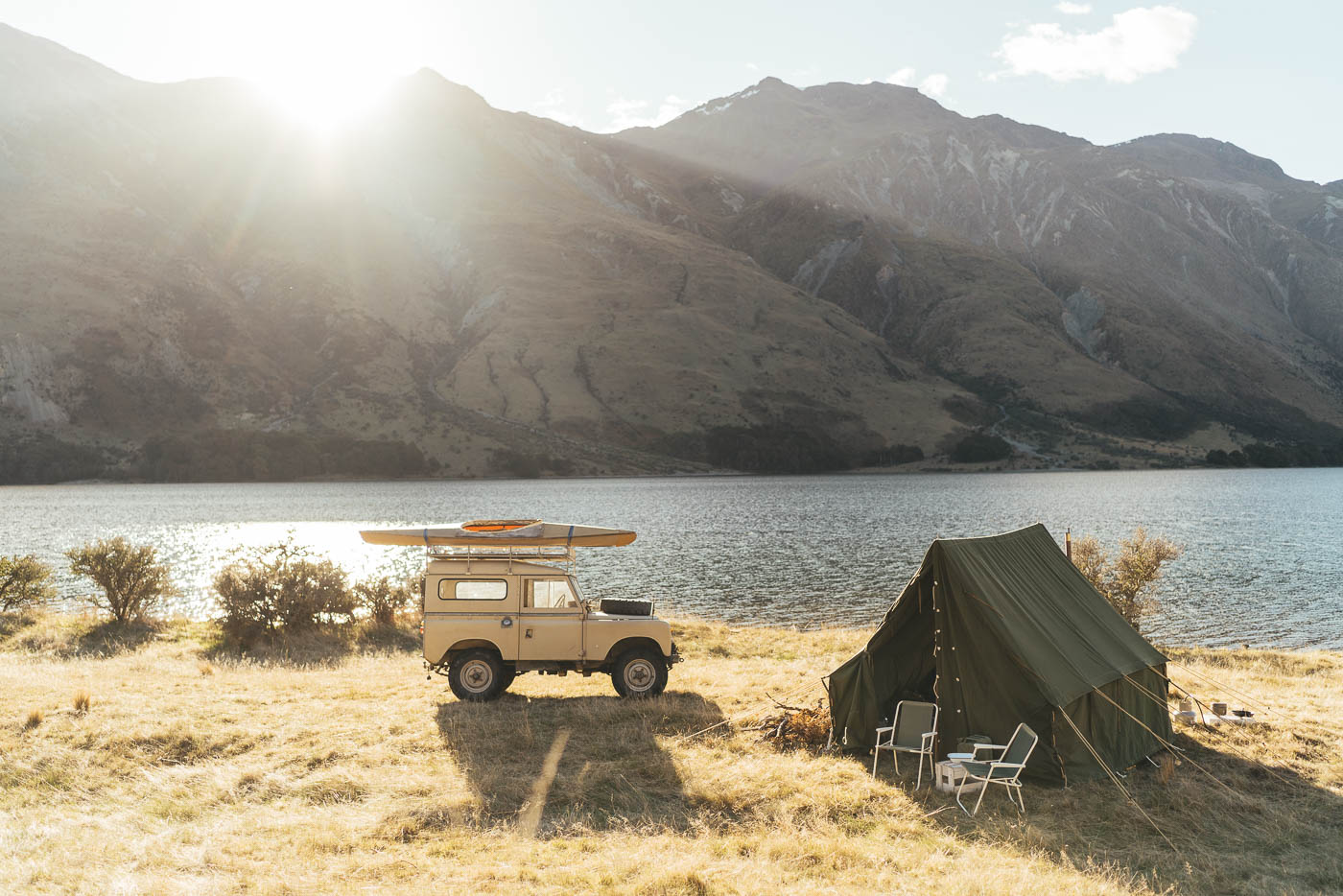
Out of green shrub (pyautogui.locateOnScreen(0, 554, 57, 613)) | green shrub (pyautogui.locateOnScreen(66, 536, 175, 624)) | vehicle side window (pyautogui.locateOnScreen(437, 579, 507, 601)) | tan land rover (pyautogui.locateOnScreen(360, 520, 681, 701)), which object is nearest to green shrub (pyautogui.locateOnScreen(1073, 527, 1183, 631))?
tan land rover (pyautogui.locateOnScreen(360, 520, 681, 701))

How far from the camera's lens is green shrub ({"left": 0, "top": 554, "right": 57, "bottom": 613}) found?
30.0 meters

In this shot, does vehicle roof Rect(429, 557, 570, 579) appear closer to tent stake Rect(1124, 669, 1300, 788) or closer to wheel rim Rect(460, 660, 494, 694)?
wheel rim Rect(460, 660, 494, 694)

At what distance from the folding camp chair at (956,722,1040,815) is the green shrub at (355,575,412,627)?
21452mm

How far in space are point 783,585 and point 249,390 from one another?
591 ft

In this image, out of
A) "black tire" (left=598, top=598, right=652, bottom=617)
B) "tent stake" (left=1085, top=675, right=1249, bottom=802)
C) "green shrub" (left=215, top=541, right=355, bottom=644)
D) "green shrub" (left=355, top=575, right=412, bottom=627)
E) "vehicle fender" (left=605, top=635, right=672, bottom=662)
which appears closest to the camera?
"tent stake" (left=1085, top=675, right=1249, bottom=802)

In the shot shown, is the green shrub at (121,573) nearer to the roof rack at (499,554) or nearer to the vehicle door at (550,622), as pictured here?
the roof rack at (499,554)

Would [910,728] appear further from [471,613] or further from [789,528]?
[789,528]

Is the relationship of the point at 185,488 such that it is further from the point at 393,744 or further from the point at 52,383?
the point at 393,744

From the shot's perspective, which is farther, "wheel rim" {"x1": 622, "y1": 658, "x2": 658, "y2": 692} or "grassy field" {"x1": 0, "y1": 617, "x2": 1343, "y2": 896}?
"wheel rim" {"x1": 622, "y1": 658, "x2": 658, "y2": 692}

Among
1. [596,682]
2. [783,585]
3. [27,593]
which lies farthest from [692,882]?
[783,585]

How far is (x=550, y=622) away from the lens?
17.0m

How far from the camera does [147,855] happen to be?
33.2 feet

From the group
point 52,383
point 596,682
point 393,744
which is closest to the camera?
point 393,744

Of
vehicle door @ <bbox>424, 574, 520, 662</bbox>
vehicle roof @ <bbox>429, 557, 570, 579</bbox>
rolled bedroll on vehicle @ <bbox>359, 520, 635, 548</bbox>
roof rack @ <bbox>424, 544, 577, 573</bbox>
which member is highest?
rolled bedroll on vehicle @ <bbox>359, 520, 635, 548</bbox>
